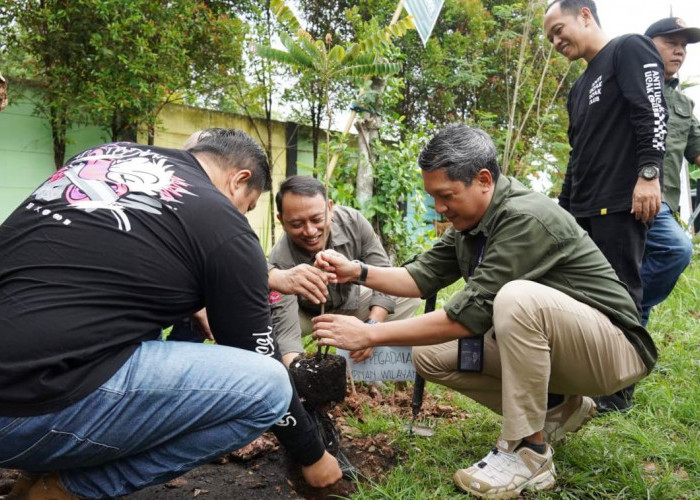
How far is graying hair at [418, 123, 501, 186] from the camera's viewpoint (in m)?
2.21

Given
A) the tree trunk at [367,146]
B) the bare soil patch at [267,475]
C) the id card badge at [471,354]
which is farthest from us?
the tree trunk at [367,146]

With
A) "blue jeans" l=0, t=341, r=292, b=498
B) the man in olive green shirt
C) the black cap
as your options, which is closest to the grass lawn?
the man in olive green shirt

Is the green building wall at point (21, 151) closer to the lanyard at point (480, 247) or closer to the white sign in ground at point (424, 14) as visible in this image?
the white sign in ground at point (424, 14)

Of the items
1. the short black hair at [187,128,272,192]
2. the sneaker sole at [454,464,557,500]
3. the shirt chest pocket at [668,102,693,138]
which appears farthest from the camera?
the shirt chest pocket at [668,102,693,138]

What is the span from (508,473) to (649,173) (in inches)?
60.0

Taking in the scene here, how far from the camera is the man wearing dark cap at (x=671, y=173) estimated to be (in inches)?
124

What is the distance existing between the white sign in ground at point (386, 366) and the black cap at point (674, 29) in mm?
2345

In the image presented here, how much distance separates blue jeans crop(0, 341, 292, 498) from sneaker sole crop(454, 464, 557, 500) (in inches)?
31.4

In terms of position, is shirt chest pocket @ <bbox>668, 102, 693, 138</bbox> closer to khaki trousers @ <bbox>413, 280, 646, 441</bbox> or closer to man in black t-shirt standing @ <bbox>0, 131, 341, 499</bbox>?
khaki trousers @ <bbox>413, 280, 646, 441</bbox>

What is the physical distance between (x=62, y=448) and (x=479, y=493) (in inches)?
54.6

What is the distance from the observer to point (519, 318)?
2043 mm

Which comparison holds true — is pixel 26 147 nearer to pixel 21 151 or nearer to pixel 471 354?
pixel 21 151

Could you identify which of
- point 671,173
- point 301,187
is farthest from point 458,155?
point 671,173

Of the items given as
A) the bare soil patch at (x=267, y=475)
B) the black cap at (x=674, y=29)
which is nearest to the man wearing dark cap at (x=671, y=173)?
the black cap at (x=674, y=29)
